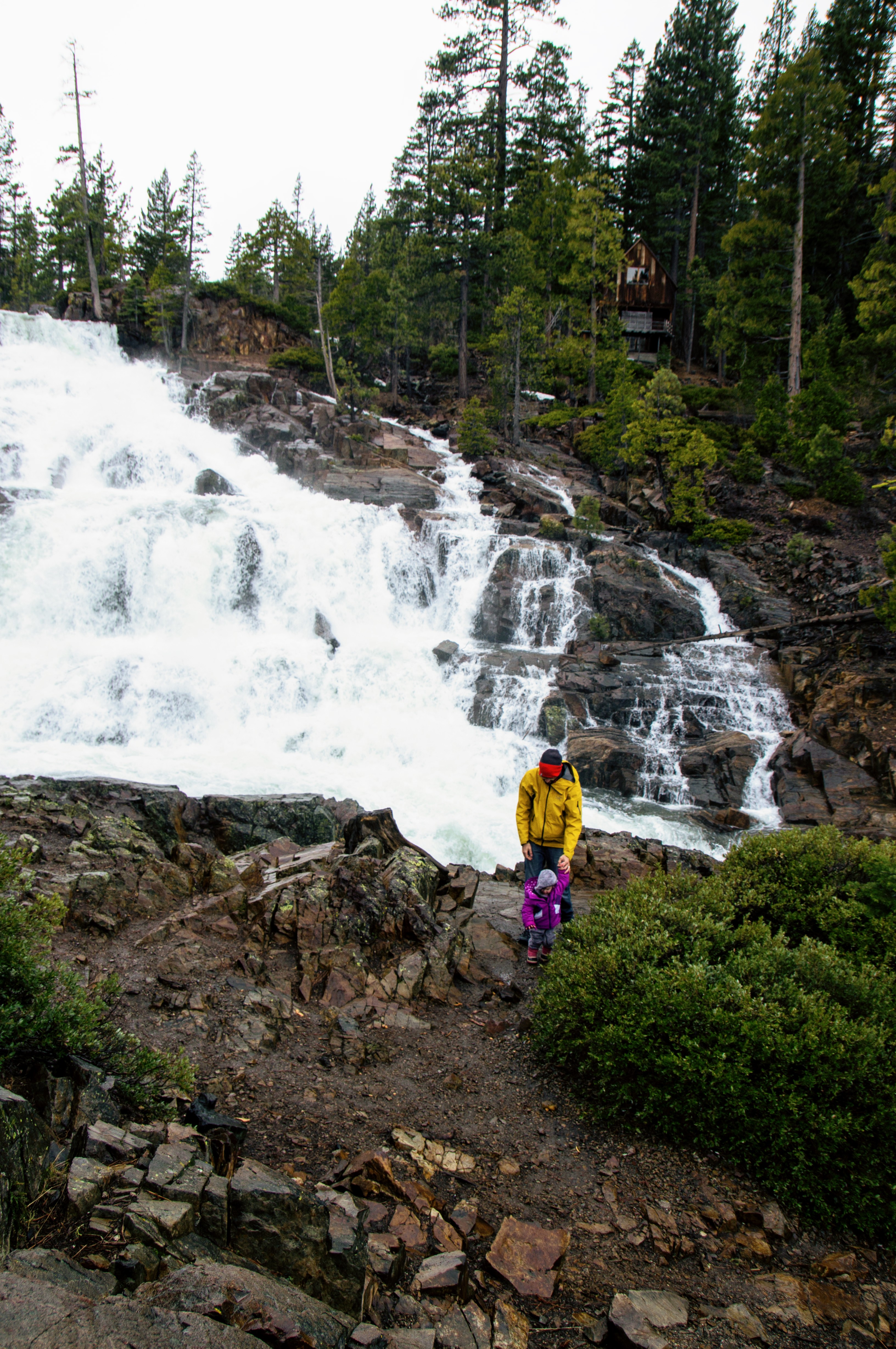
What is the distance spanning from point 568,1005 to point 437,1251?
216cm

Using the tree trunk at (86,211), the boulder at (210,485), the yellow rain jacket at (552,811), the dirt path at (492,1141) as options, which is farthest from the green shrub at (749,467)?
the tree trunk at (86,211)

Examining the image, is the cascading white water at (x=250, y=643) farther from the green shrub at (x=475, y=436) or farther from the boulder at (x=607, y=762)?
the green shrub at (x=475, y=436)

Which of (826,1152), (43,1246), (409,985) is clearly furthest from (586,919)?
(43,1246)

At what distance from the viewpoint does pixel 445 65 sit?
4516 cm

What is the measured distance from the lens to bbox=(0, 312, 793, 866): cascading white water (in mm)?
16062

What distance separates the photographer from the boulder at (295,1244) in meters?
3.40

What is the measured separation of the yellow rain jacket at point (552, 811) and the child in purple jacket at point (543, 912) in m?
0.33

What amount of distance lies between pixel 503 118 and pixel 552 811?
51915 millimetres

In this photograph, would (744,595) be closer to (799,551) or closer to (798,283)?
(799,551)

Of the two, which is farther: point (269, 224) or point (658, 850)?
point (269, 224)

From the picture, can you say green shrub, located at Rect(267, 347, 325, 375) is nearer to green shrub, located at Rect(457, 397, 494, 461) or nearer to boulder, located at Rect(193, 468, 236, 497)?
green shrub, located at Rect(457, 397, 494, 461)

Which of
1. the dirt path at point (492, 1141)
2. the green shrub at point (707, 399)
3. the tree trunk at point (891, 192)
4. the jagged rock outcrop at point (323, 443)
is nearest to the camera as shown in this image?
the dirt path at point (492, 1141)

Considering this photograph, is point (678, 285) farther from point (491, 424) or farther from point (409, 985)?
point (409, 985)

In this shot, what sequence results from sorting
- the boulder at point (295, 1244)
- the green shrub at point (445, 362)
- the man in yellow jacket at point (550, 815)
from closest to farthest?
the boulder at point (295, 1244), the man in yellow jacket at point (550, 815), the green shrub at point (445, 362)
